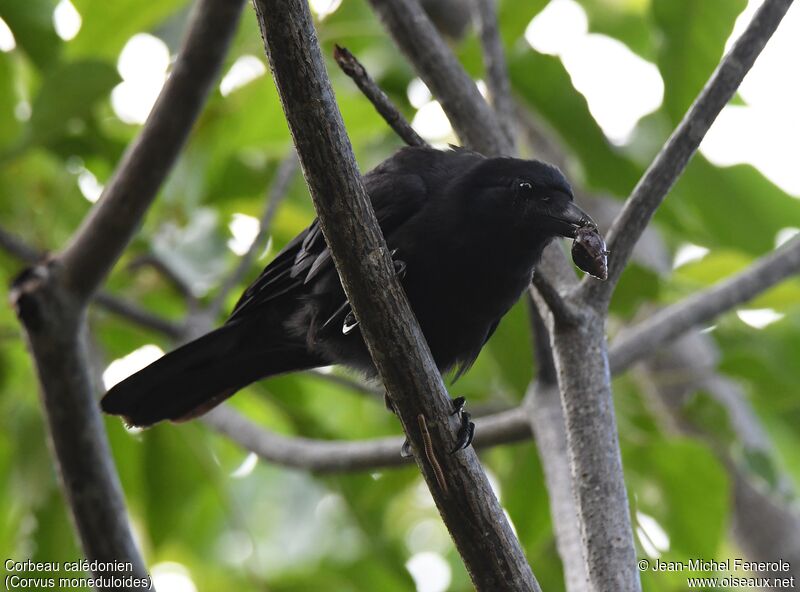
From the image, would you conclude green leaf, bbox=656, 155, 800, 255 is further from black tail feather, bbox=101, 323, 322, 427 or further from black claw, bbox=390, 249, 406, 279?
black tail feather, bbox=101, 323, 322, 427

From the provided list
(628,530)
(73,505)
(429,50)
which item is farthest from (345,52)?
(73,505)

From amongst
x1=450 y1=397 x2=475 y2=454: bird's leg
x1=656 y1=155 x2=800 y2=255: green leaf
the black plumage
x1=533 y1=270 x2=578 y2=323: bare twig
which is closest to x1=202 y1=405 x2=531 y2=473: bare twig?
the black plumage

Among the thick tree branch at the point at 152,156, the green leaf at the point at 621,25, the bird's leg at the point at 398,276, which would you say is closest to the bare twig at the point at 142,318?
the thick tree branch at the point at 152,156

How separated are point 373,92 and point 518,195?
0.79 m

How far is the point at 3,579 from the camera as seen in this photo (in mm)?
4715

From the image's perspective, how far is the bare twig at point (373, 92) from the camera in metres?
2.58

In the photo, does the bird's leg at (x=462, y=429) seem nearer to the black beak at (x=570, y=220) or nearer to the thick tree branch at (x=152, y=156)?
the black beak at (x=570, y=220)

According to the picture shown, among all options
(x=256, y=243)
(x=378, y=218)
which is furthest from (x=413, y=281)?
(x=256, y=243)

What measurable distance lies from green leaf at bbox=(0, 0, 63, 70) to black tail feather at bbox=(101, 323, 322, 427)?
1.58m

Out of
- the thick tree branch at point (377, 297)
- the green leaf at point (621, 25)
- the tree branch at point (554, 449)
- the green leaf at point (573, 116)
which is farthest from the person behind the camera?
the green leaf at point (621, 25)

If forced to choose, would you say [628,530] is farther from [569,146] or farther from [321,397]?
[321,397]

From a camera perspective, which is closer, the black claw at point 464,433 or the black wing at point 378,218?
the black claw at point 464,433

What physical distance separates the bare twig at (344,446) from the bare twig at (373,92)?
121 centimetres

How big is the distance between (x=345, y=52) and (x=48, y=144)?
2.22 metres
